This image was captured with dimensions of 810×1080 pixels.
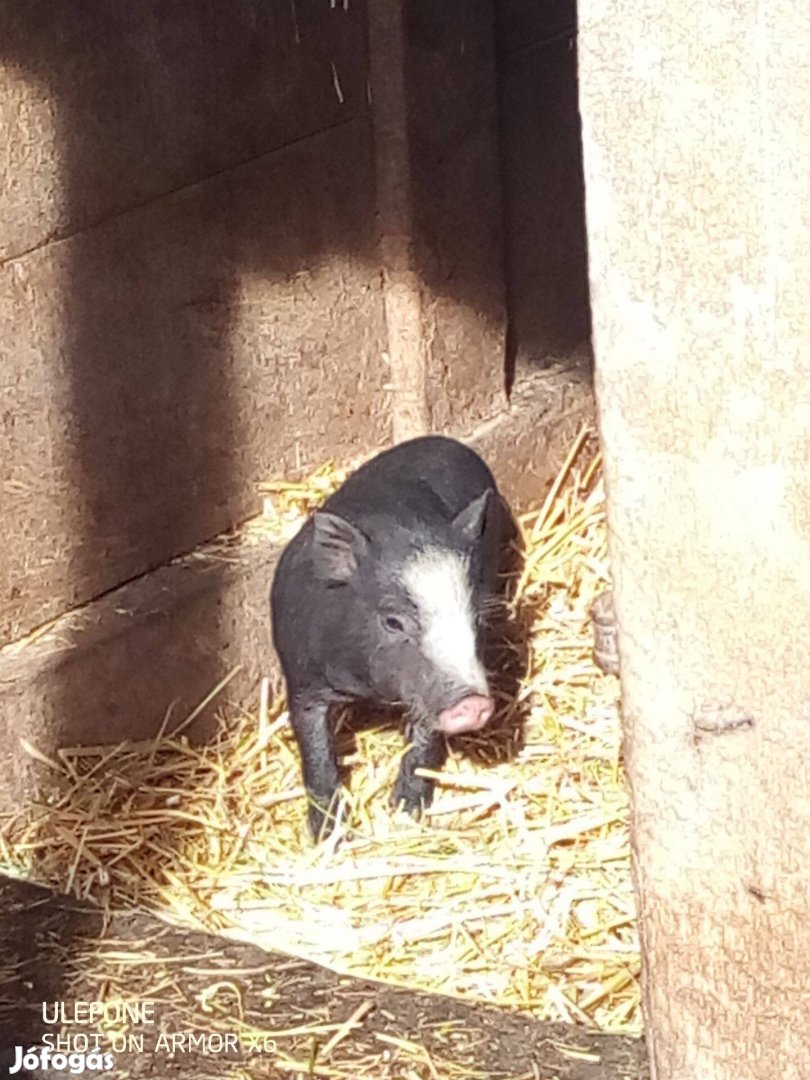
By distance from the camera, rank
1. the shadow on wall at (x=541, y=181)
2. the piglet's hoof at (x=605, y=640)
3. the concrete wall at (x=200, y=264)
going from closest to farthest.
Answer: the piglet's hoof at (x=605, y=640) → the concrete wall at (x=200, y=264) → the shadow on wall at (x=541, y=181)

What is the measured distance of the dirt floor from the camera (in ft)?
10.5

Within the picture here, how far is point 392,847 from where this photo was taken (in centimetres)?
447

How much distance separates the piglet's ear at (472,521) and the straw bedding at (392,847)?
0.56 metres

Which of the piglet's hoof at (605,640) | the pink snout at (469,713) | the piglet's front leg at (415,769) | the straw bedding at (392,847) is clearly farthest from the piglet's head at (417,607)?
the piglet's hoof at (605,640)

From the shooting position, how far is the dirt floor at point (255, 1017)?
10.5ft

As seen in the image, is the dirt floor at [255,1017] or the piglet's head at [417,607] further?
the piglet's head at [417,607]

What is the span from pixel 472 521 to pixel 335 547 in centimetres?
33

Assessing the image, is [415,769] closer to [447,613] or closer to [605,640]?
[447,613]

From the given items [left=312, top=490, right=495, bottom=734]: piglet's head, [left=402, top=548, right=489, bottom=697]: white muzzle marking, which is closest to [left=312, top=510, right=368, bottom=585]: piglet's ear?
[left=312, top=490, right=495, bottom=734]: piglet's head

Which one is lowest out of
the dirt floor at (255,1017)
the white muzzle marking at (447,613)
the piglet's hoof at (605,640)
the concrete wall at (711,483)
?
the dirt floor at (255,1017)

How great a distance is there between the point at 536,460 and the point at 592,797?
1.49 metres

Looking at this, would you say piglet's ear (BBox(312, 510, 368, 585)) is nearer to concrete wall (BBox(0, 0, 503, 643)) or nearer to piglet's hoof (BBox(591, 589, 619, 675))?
concrete wall (BBox(0, 0, 503, 643))

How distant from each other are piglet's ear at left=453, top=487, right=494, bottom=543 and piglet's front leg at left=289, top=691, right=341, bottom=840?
1.62 ft

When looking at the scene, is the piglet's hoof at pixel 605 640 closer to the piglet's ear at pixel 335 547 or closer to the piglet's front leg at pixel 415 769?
the piglet's ear at pixel 335 547
